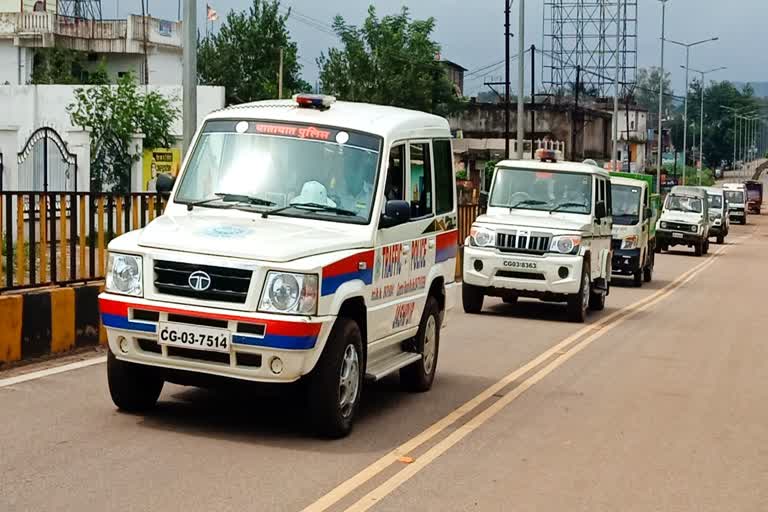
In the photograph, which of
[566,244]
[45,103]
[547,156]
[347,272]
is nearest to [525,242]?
[566,244]

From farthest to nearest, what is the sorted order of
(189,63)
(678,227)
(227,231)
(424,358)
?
(678,227) → (189,63) → (424,358) → (227,231)

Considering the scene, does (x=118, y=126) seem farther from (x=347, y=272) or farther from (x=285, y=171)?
(x=347, y=272)

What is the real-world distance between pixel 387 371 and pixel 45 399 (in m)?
2.54

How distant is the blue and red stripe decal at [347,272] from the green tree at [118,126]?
24923 mm

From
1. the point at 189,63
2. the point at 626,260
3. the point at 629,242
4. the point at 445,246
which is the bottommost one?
the point at 626,260

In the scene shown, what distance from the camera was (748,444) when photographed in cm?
930

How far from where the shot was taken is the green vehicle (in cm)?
2694

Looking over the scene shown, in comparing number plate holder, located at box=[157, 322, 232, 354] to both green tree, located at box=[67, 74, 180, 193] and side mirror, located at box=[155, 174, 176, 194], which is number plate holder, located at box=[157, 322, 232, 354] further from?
green tree, located at box=[67, 74, 180, 193]

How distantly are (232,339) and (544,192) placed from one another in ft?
39.0

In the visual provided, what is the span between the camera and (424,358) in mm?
10766

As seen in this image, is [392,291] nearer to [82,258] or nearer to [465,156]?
[82,258]

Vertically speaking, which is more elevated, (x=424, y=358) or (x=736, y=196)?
(x=736, y=196)

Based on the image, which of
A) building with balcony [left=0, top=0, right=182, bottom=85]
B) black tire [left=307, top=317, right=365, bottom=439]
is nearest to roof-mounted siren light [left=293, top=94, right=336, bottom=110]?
black tire [left=307, top=317, right=365, bottom=439]

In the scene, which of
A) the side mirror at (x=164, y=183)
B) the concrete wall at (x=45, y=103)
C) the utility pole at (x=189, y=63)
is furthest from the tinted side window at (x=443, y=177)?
the concrete wall at (x=45, y=103)
